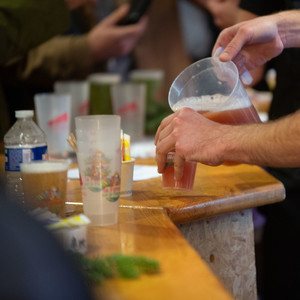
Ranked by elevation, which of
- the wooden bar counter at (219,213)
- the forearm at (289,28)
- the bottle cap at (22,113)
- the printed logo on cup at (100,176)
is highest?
the forearm at (289,28)

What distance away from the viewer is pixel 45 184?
1220mm

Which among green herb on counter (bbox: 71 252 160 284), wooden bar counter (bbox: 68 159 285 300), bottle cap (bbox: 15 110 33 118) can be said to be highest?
bottle cap (bbox: 15 110 33 118)

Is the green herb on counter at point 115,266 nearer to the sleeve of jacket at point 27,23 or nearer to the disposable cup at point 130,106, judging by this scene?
the sleeve of jacket at point 27,23

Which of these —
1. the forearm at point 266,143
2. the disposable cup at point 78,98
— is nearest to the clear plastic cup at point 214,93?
the forearm at point 266,143

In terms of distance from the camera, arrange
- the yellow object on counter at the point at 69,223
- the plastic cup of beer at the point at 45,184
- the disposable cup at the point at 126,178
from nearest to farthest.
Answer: the yellow object on counter at the point at 69,223, the plastic cup of beer at the point at 45,184, the disposable cup at the point at 126,178

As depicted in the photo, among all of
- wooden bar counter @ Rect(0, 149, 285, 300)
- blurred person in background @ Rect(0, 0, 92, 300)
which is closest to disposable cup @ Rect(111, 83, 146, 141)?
wooden bar counter @ Rect(0, 149, 285, 300)

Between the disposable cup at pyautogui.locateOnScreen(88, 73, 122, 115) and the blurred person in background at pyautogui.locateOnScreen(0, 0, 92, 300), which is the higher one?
the blurred person in background at pyautogui.locateOnScreen(0, 0, 92, 300)

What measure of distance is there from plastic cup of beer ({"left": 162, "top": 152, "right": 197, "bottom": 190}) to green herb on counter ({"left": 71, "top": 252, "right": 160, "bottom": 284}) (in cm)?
64

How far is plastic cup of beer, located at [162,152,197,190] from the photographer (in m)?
1.61

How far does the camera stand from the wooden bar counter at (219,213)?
1473mm

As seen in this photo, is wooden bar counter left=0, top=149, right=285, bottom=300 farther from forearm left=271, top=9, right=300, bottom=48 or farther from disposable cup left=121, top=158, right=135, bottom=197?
forearm left=271, top=9, right=300, bottom=48

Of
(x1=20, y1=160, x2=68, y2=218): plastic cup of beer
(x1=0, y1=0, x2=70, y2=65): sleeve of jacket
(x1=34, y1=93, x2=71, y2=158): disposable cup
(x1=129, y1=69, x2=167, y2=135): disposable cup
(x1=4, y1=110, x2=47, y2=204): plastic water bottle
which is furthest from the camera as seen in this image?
(x1=129, y1=69, x2=167, y2=135): disposable cup

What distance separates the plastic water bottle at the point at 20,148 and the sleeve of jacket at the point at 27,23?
2.24 ft

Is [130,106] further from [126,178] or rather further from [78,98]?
[126,178]
